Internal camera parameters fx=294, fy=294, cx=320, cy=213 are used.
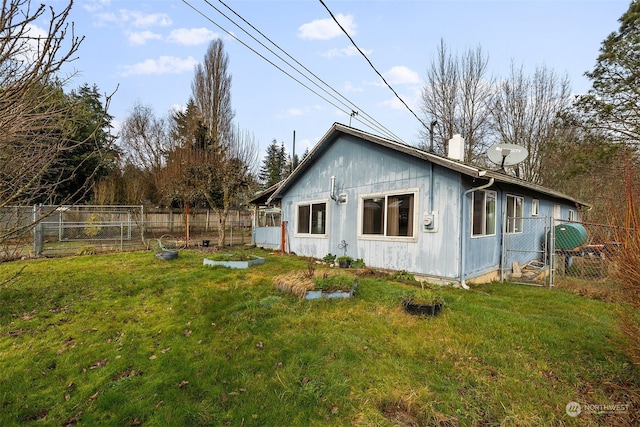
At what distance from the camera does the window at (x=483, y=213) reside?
7.07 m

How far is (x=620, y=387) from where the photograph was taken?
9.17ft

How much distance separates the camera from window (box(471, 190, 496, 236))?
23.2 feet

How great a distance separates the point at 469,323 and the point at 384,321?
1.27 meters

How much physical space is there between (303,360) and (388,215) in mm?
5267

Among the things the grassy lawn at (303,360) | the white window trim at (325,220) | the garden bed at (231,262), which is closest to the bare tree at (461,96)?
the white window trim at (325,220)

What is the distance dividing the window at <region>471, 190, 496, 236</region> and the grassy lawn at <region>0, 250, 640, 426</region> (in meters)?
1.82

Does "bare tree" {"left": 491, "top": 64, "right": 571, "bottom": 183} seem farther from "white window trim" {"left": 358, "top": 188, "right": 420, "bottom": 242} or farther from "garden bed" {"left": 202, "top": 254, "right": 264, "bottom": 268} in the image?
"garden bed" {"left": 202, "top": 254, "right": 264, "bottom": 268}

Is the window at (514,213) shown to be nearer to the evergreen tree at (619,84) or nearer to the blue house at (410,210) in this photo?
the blue house at (410,210)

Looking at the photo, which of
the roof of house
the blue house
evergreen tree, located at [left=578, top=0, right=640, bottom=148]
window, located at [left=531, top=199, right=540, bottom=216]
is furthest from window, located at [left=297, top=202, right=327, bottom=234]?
evergreen tree, located at [left=578, top=0, right=640, bottom=148]

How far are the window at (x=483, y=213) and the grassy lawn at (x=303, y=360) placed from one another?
182 cm

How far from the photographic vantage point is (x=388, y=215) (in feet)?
26.3

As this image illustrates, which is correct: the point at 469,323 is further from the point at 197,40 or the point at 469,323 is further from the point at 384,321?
the point at 197,40

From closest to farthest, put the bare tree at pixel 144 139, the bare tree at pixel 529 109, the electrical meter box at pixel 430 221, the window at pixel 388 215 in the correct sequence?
the electrical meter box at pixel 430 221 → the window at pixel 388 215 → the bare tree at pixel 529 109 → the bare tree at pixel 144 139
